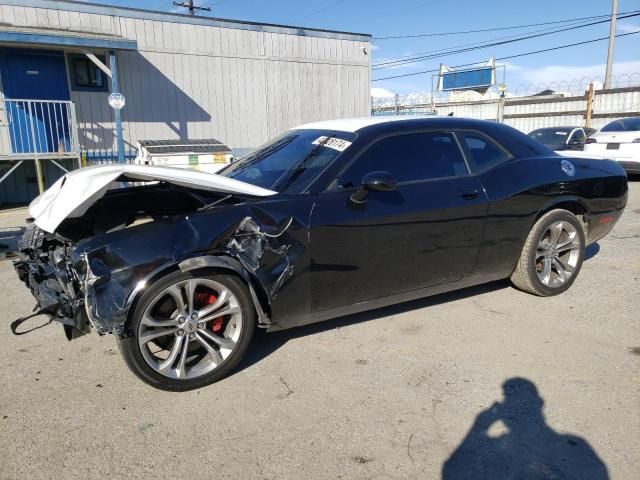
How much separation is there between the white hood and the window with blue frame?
30.7 feet

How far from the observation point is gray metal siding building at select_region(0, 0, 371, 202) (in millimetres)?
10484

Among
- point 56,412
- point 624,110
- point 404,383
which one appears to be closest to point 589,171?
point 404,383

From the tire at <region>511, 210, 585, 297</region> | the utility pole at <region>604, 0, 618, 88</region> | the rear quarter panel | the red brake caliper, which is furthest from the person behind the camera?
the utility pole at <region>604, 0, 618, 88</region>

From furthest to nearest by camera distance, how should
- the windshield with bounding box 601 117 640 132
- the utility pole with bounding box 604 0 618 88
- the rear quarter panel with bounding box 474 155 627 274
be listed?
1. the utility pole with bounding box 604 0 618 88
2. the windshield with bounding box 601 117 640 132
3. the rear quarter panel with bounding box 474 155 627 274

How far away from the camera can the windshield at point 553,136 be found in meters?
12.9

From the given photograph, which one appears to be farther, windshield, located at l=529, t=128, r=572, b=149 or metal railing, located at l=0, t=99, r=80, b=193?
windshield, located at l=529, t=128, r=572, b=149

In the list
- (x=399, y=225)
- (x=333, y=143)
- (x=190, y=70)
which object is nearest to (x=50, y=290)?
(x=333, y=143)

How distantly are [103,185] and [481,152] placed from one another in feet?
9.24

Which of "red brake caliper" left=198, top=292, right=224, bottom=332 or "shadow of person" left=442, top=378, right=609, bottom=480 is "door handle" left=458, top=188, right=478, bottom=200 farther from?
"red brake caliper" left=198, top=292, right=224, bottom=332

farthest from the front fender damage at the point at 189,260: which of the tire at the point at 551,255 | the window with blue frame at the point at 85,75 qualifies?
the window with blue frame at the point at 85,75

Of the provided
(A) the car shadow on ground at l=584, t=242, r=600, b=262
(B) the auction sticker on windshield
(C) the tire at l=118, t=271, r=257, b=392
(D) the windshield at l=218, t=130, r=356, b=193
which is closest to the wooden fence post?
(A) the car shadow on ground at l=584, t=242, r=600, b=262

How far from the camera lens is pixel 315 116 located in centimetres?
1455

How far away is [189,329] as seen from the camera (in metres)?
2.94

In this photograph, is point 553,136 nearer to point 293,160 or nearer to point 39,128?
point 293,160
